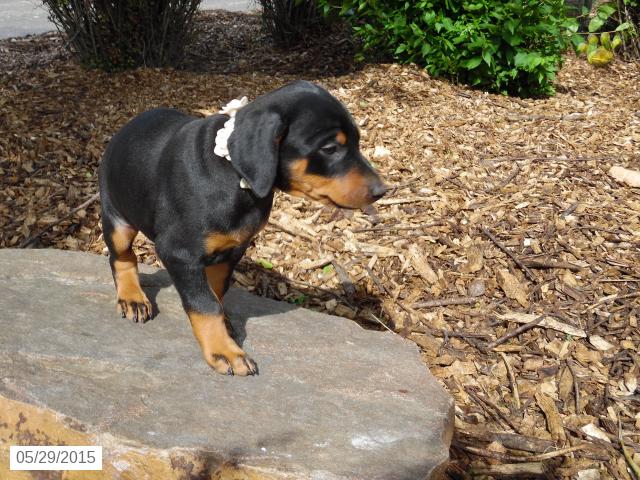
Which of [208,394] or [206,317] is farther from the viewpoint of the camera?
[206,317]

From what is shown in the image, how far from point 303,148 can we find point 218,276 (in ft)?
3.38

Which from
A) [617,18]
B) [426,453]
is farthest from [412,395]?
[617,18]

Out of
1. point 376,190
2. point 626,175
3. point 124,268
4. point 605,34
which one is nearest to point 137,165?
point 124,268

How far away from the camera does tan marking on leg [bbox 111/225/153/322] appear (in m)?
3.75

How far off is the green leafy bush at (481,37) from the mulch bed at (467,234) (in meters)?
0.28

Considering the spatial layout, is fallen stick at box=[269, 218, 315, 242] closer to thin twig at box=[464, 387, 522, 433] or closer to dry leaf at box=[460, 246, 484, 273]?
dry leaf at box=[460, 246, 484, 273]

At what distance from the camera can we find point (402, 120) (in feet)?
23.1

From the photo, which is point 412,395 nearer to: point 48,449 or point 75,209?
point 48,449

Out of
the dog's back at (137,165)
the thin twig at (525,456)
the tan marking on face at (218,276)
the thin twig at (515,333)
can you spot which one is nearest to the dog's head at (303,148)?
the dog's back at (137,165)

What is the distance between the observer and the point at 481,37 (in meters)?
7.61

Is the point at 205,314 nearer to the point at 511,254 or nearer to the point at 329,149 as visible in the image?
the point at 329,149

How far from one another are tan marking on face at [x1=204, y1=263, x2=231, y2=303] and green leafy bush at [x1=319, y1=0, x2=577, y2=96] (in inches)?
194

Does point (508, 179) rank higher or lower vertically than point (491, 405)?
higher
